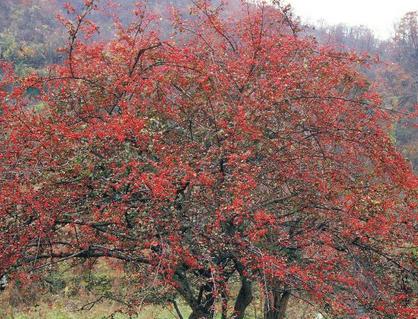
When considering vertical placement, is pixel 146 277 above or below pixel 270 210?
below

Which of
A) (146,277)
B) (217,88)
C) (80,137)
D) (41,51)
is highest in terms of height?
(41,51)

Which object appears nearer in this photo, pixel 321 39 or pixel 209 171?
pixel 209 171

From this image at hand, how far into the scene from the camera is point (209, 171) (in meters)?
5.77

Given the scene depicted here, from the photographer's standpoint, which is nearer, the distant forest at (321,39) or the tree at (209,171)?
the tree at (209,171)

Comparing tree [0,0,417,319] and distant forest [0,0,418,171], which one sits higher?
distant forest [0,0,418,171]

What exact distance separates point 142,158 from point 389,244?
142 inches

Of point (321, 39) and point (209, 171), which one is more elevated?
point (321, 39)

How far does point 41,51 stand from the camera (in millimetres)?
32156

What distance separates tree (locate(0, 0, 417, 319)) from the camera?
5.31 metres

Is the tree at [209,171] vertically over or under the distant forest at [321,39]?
under

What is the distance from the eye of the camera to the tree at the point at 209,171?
5.31 meters

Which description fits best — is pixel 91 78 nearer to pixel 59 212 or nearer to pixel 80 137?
pixel 80 137

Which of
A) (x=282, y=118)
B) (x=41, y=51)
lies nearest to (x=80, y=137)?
(x=282, y=118)

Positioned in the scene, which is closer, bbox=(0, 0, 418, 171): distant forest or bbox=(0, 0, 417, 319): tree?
bbox=(0, 0, 417, 319): tree
